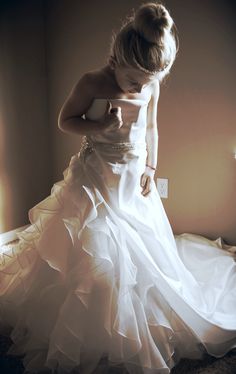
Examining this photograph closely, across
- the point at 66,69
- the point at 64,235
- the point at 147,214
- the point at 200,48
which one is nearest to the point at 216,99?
the point at 200,48

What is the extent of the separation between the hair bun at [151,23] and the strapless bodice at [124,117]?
0.69 ft

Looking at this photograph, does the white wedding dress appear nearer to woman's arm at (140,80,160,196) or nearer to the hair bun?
woman's arm at (140,80,160,196)

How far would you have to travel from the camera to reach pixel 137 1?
1.72m

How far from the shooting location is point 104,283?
1.06m

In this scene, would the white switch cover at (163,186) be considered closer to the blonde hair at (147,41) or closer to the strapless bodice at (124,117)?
the strapless bodice at (124,117)

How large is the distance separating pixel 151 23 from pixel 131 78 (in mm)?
161

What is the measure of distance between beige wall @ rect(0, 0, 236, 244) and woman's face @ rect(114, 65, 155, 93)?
65 cm

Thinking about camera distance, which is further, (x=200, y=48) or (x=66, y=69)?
(x=66, y=69)

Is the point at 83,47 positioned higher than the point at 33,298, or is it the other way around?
the point at 83,47

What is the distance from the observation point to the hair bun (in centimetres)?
98

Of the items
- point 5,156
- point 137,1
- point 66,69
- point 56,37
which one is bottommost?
point 5,156

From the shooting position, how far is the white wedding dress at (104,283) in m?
1.05

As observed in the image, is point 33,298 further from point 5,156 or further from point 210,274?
point 5,156

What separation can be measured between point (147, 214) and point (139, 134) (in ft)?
0.96
